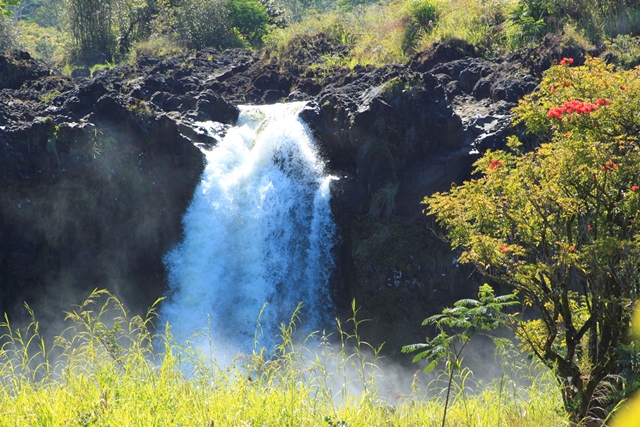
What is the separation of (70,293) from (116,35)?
17.2m

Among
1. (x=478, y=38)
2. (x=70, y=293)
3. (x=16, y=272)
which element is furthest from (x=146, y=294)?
(x=478, y=38)

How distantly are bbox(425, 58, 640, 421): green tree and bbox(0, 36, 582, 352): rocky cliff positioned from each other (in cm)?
771

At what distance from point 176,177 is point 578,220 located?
10.7 m

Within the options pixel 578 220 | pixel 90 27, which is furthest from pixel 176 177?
pixel 90 27

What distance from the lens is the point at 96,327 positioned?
4.80m

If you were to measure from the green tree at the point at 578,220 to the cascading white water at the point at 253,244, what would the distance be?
7.39 metres

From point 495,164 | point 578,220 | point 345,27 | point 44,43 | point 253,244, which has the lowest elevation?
point 253,244

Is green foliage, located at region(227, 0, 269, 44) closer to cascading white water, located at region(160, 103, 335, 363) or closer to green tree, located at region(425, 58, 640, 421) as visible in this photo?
cascading white water, located at region(160, 103, 335, 363)

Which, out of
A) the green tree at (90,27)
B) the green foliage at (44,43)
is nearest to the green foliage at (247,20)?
the green tree at (90,27)

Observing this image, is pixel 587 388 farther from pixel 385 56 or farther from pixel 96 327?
pixel 385 56

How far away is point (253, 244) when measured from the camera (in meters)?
14.8

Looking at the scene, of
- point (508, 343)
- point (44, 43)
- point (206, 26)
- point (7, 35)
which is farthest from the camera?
point (44, 43)

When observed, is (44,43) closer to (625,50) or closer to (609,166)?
(625,50)

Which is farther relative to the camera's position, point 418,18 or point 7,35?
point 7,35
